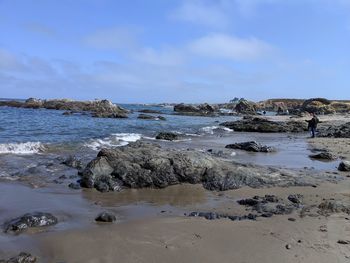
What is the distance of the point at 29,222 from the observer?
298 inches

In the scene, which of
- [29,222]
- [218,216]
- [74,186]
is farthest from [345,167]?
[29,222]

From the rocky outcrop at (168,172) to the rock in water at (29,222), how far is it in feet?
9.45

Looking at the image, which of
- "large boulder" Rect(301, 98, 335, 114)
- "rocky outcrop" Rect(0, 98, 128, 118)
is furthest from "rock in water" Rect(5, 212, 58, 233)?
"large boulder" Rect(301, 98, 335, 114)

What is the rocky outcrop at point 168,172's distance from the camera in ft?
36.4

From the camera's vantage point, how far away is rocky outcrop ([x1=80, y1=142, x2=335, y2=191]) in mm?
A: 11109

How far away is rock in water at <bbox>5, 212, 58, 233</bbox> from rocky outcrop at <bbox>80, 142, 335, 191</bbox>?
2.88m

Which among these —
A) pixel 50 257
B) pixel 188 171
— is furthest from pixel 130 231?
pixel 188 171

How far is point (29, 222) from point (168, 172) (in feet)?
14.9

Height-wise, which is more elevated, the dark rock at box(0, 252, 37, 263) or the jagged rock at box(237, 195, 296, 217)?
the dark rock at box(0, 252, 37, 263)

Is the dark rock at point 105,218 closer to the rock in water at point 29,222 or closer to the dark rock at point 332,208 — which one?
the rock in water at point 29,222

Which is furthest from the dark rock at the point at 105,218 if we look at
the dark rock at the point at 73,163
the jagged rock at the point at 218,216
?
the dark rock at the point at 73,163

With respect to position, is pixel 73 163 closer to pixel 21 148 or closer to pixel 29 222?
pixel 21 148

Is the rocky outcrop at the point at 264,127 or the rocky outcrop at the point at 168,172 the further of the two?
the rocky outcrop at the point at 264,127

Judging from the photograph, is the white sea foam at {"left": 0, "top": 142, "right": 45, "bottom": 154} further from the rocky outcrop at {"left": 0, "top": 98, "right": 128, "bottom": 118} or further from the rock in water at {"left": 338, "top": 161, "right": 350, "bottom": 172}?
the rocky outcrop at {"left": 0, "top": 98, "right": 128, "bottom": 118}
